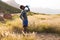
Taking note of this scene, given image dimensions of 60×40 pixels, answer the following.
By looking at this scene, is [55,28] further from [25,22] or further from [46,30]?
[25,22]

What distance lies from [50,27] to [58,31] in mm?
681

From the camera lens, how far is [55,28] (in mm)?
12797

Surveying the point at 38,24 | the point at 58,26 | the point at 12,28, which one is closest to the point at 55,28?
the point at 58,26

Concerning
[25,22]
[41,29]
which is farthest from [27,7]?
[41,29]

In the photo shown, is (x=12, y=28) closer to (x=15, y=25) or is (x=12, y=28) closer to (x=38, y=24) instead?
(x=15, y=25)

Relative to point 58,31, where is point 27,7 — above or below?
above

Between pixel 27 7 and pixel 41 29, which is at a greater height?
pixel 27 7

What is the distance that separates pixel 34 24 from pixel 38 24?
0.24 metres

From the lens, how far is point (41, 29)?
1310 cm

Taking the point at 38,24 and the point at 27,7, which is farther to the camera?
the point at 38,24

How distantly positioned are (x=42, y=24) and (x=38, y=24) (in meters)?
0.25

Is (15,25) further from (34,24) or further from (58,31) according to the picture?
(58,31)

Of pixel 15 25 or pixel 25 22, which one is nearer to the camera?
pixel 25 22

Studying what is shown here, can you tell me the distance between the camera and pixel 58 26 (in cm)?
1288
